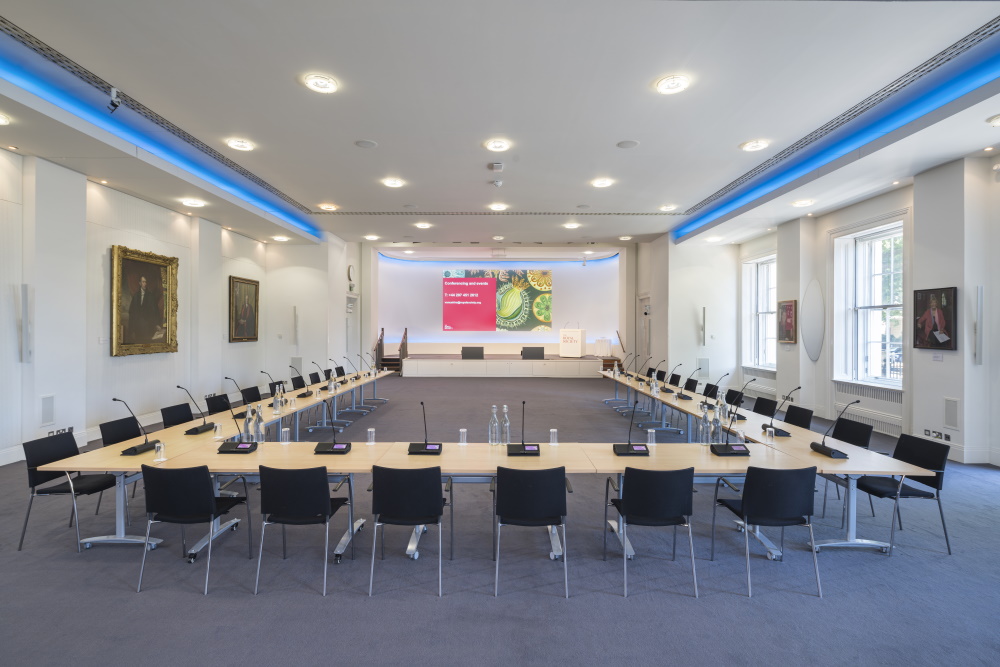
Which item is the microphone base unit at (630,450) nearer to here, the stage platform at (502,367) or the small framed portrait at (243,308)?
the small framed portrait at (243,308)

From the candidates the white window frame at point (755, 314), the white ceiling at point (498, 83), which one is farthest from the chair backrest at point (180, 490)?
the white window frame at point (755, 314)

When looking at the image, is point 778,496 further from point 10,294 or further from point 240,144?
point 10,294

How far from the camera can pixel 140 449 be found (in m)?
3.47

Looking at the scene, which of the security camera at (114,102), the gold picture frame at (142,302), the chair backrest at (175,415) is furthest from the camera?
the gold picture frame at (142,302)

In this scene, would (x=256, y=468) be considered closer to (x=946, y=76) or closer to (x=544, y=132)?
(x=544, y=132)

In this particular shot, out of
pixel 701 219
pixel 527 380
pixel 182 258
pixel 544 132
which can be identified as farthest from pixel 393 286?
pixel 544 132

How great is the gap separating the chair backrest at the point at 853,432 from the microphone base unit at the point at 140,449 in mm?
5558

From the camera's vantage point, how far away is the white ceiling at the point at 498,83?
3084 mm

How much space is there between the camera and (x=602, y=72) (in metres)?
3.77

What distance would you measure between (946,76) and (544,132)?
3.45 m

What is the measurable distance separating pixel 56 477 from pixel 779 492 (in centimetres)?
499

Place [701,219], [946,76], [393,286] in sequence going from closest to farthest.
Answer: [946,76] → [701,219] → [393,286]

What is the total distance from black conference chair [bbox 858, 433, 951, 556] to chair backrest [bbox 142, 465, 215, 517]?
4.39m

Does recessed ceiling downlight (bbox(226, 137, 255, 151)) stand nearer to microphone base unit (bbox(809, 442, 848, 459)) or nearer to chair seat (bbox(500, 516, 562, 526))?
chair seat (bbox(500, 516, 562, 526))
